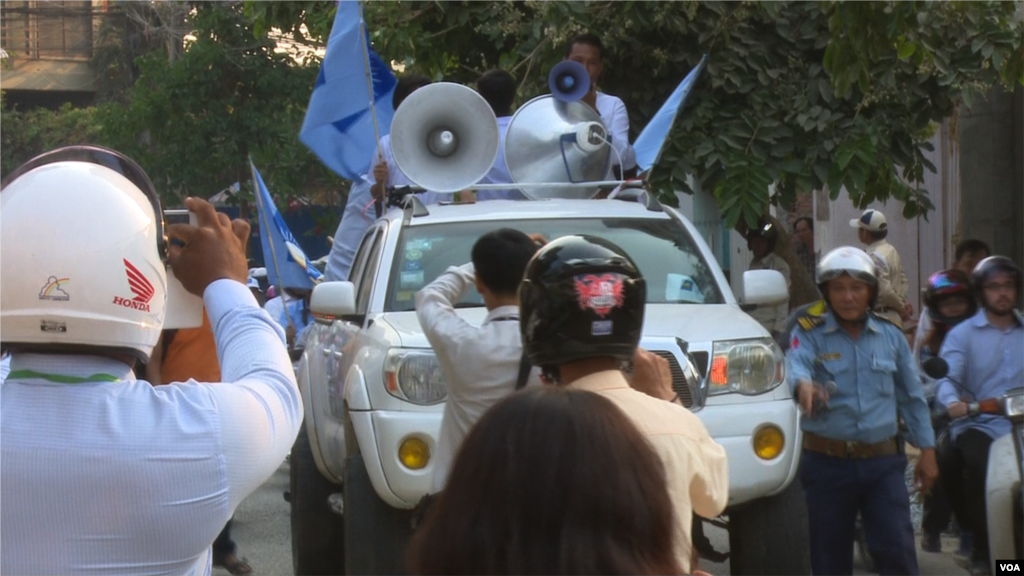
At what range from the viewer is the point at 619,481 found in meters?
1.74

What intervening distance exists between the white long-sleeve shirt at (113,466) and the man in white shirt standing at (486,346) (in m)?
2.12

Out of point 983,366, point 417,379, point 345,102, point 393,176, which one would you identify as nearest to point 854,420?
point 983,366

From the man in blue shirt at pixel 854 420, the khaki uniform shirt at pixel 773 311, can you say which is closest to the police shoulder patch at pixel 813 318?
the man in blue shirt at pixel 854 420

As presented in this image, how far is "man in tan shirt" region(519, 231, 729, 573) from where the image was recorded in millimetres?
2721

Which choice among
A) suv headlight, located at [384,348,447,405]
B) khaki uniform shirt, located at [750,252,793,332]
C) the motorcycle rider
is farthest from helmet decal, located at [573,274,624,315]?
khaki uniform shirt, located at [750,252,793,332]

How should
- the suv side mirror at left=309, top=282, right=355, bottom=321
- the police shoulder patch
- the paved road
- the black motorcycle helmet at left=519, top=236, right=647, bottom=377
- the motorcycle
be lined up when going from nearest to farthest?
1. the black motorcycle helmet at left=519, top=236, right=647, bottom=377
2. the motorcycle
3. the police shoulder patch
4. the suv side mirror at left=309, top=282, right=355, bottom=321
5. the paved road

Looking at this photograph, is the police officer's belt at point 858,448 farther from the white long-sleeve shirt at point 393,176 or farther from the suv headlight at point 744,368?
the white long-sleeve shirt at point 393,176

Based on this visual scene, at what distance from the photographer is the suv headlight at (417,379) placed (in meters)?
5.59

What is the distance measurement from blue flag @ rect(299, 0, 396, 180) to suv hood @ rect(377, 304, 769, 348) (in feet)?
7.41

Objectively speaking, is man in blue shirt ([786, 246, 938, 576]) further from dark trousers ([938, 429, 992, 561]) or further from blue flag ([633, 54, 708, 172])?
blue flag ([633, 54, 708, 172])

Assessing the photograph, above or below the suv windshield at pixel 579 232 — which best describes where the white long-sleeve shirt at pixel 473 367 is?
below

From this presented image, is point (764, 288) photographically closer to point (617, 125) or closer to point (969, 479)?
point (969, 479)

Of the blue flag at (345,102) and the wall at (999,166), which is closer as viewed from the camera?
the blue flag at (345,102)

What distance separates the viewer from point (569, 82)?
773cm
